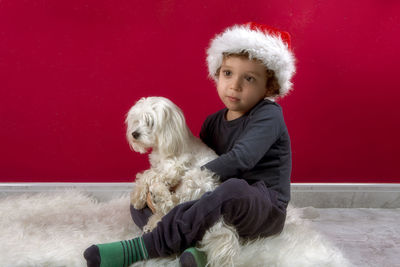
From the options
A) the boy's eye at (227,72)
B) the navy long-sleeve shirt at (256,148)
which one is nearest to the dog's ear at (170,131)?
the navy long-sleeve shirt at (256,148)

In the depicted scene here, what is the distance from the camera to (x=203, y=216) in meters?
1.27

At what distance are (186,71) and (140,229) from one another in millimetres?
929

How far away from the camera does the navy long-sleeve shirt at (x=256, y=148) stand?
4.61ft

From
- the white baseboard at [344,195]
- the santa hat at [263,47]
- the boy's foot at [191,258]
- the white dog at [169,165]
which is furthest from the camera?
the white baseboard at [344,195]

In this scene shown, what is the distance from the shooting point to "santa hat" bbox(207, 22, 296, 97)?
4.82ft

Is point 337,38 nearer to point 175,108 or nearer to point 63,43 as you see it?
point 175,108

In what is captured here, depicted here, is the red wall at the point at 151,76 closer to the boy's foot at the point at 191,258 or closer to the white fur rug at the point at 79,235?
the white fur rug at the point at 79,235

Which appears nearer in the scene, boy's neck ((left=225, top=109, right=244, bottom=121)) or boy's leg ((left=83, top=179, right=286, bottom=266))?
boy's leg ((left=83, top=179, right=286, bottom=266))

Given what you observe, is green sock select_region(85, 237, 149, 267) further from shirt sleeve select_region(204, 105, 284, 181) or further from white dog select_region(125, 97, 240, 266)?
shirt sleeve select_region(204, 105, 284, 181)

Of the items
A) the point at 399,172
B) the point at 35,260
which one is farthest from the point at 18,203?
the point at 399,172

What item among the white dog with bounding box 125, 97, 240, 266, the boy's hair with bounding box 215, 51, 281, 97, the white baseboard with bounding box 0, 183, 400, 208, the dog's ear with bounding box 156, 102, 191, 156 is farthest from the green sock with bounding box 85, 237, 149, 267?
the white baseboard with bounding box 0, 183, 400, 208

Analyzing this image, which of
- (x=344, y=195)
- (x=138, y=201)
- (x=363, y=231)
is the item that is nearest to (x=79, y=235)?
(x=138, y=201)

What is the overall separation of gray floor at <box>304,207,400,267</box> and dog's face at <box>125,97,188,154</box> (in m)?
0.85

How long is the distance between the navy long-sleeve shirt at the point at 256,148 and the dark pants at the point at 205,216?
0.11 m
